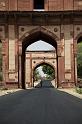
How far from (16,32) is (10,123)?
2980 cm

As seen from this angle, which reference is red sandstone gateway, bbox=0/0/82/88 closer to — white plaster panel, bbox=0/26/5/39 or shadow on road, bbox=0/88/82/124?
white plaster panel, bbox=0/26/5/39

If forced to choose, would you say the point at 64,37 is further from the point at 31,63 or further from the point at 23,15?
the point at 31,63

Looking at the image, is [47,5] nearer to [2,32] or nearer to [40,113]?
[2,32]

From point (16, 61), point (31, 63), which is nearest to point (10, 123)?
point (16, 61)

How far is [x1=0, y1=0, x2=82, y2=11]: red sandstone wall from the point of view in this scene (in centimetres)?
3903

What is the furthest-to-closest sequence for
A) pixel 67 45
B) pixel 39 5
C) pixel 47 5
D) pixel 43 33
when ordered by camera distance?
pixel 39 5 < pixel 47 5 < pixel 43 33 < pixel 67 45

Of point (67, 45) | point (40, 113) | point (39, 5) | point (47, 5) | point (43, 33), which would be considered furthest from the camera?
point (39, 5)

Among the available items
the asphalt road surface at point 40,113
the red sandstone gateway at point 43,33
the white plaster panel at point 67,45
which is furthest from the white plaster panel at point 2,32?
the asphalt road surface at point 40,113

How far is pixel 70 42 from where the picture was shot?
38031 mm

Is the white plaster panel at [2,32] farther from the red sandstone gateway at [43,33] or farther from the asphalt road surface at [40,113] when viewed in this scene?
the asphalt road surface at [40,113]

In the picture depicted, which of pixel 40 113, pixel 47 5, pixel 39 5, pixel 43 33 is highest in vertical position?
pixel 39 5

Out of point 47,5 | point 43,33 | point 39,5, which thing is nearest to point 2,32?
point 43,33

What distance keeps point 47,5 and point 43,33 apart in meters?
3.22

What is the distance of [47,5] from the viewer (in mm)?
39438
